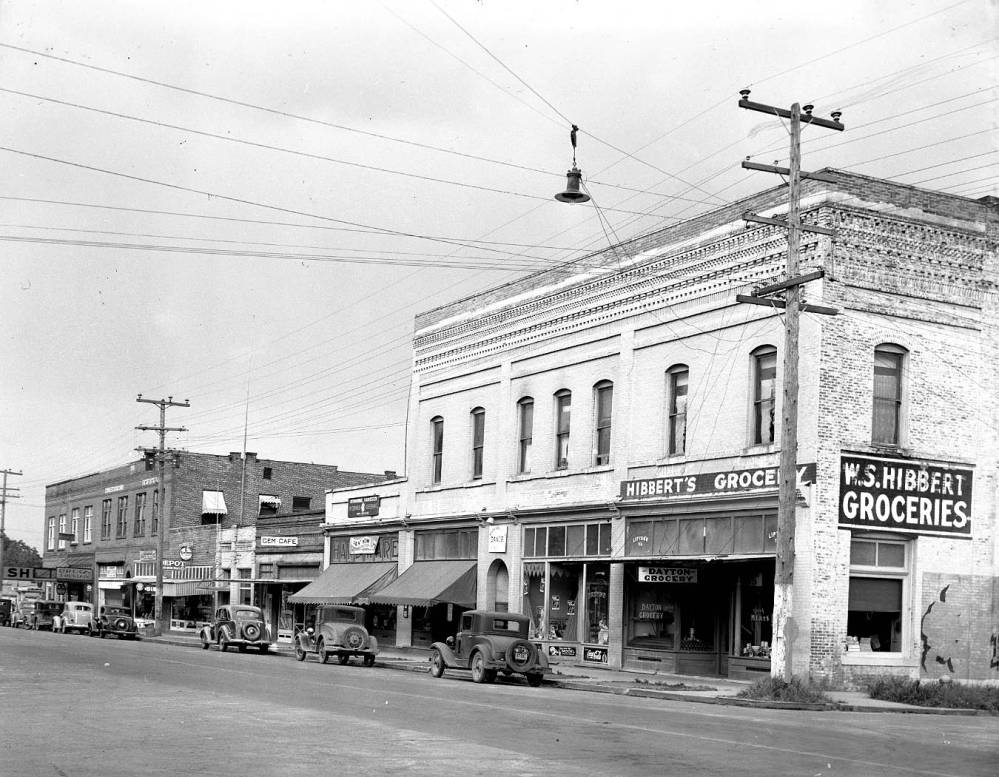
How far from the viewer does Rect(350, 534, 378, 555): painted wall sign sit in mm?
47000

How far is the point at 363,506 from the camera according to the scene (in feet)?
158

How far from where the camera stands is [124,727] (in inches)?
631

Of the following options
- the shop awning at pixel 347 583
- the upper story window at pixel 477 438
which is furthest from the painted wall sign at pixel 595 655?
the shop awning at pixel 347 583

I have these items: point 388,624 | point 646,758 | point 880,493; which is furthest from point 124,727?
point 388,624

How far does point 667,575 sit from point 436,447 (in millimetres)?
14785

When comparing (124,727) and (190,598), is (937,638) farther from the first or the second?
(190,598)

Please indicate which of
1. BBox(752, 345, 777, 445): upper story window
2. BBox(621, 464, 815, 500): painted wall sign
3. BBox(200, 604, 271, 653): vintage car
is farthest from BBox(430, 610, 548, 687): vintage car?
BBox(200, 604, 271, 653): vintage car

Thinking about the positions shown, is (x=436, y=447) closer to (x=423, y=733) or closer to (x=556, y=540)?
(x=556, y=540)

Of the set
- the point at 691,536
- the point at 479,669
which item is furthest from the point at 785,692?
the point at 479,669

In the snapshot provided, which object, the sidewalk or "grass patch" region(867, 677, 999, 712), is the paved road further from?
"grass patch" region(867, 677, 999, 712)

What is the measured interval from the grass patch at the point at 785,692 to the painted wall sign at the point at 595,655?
8976 millimetres

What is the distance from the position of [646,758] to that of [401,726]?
403 cm

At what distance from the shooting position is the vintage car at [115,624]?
57281 millimetres

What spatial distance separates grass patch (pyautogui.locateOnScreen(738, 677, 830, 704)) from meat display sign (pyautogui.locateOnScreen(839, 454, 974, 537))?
13.3 feet
